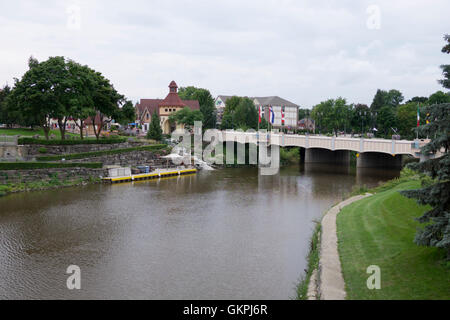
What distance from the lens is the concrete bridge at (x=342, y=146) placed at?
52.5 m

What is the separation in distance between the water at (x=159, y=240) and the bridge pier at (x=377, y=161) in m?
20.0

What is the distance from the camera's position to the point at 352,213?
89.2 ft

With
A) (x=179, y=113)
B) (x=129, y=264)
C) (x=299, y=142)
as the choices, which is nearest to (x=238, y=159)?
(x=299, y=142)

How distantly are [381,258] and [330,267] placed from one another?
2264 millimetres

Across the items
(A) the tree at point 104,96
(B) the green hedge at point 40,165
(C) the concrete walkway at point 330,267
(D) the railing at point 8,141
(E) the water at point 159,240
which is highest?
(A) the tree at point 104,96

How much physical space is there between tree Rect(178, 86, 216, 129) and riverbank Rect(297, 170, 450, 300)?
6478 centimetres

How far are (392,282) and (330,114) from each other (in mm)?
99621

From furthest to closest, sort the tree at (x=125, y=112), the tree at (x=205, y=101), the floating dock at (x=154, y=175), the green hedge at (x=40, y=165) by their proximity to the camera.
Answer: the tree at (x=205, y=101) < the tree at (x=125, y=112) < the floating dock at (x=154, y=175) < the green hedge at (x=40, y=165)

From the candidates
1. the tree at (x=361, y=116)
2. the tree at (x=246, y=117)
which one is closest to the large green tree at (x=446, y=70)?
the tree at (x=246, y=117)

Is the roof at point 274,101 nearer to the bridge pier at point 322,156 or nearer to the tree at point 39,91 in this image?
the bridge pier at point 322,156

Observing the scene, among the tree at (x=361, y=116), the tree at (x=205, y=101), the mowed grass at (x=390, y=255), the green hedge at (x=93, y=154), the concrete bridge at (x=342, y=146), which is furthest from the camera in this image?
the tree at (x=361, y=116)

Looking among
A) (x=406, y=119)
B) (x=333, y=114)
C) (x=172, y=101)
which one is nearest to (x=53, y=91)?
(x=172, y=101)

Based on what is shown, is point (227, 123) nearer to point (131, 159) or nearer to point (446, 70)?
point (131, 159)
